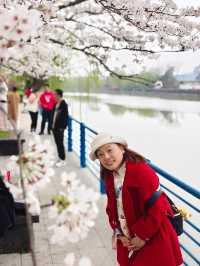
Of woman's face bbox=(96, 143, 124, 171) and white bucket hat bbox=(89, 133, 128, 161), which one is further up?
white bucket hat bbox=(89, 133, 128, 161)

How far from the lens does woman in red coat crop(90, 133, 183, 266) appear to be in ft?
8.99

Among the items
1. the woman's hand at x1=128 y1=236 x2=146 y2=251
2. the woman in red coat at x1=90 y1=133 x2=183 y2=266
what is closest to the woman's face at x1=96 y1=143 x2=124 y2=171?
the woman in red coat at x1=90 y1=133 x2=183 y2=266

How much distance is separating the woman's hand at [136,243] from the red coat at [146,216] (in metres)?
0.03

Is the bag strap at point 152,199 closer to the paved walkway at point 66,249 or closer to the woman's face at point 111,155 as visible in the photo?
the woman's face at point 111,155

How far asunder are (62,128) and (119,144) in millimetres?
6508

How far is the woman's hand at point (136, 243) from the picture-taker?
2.88m

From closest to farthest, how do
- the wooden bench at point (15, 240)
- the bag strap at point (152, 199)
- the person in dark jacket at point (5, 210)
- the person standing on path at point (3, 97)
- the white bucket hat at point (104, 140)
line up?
the person standing on path at point (3, 97)
the bag strap at point (152, 199)
the white bucket hat at point (104, 140)
the person in dark jacket at point (5, 210)
the wooden bench at point (15, 240)

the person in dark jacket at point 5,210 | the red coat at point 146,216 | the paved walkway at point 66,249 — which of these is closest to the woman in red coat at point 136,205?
the red coat at point 146,216

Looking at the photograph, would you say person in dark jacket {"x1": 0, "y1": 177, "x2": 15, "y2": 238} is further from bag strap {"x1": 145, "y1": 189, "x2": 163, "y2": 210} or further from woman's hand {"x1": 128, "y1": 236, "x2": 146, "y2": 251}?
bag strap {"x1": 145, "y1": 189, "x2": 163, "y2": 210}

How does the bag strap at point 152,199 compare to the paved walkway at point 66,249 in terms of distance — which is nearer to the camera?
the bag strap at point 152,199

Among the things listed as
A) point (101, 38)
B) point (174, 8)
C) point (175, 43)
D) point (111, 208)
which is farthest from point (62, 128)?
point (111, 208)

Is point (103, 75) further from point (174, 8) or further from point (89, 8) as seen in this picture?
point (174, 8)

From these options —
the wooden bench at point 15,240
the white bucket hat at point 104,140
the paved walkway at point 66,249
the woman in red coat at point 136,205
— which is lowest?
the paved walkway at point 66,249

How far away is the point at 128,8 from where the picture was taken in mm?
4715
